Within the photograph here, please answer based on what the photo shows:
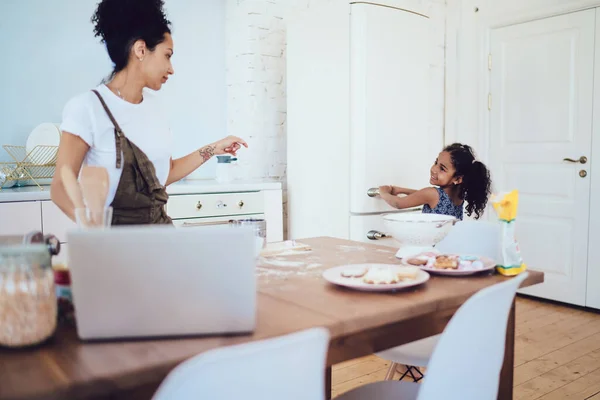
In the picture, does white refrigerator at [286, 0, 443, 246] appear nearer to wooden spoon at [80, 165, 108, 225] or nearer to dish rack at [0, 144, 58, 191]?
dish rack at [0, 144, 58, 191]

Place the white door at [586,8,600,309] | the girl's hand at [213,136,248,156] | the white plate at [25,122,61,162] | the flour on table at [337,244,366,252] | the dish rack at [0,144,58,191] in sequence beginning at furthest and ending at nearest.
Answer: the white door at [586,8,600,309]
the white plate at [25,122,61,162]
the dish rack at [0,144,58,191]
the girl's hand at [213,136,248,156]
the flour on table at [337,244,366,252]

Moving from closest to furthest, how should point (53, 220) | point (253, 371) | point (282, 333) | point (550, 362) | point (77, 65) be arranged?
point (253, 371) < point (282, 333) < point (53, 220) < point (550, 362) < point (77, 65)

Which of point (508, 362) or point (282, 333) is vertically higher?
A: point (282, 333)

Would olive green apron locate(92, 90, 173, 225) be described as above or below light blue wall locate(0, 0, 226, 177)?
below

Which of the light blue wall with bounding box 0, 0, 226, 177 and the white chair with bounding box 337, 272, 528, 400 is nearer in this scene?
the white chair with bounding box 337, 272, 528, 400

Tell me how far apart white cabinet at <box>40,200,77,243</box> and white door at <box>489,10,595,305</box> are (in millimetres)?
2994

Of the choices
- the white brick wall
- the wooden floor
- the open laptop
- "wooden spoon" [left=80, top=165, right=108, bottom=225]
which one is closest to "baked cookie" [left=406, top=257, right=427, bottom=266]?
the open laptop

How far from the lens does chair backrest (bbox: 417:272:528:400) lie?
0.92m

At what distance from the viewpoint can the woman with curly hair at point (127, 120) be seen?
5.18 ft

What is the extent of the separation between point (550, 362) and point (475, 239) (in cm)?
139

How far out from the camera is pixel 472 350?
39.1 inches

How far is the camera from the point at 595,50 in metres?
3.41

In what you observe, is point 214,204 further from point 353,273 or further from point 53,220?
point 353,273

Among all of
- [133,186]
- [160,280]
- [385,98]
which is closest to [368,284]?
[160,280]
